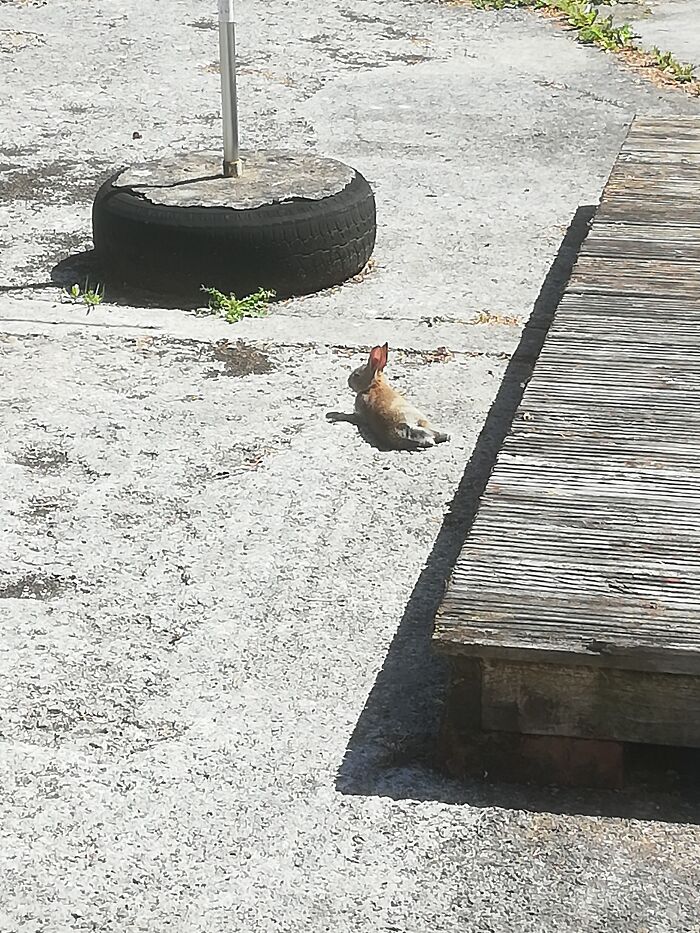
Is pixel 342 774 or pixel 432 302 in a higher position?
pixel 342 774

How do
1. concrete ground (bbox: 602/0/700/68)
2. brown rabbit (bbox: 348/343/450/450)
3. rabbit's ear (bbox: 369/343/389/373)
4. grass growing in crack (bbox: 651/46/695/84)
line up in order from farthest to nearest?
concrete ground (bbox: 602/0/700/68), grass growing in crack (bbox: 651/46/695/84), rabbit's ear (bbox: 369/343/389/373), brown rabbit (bbox: 348/343/450/450)

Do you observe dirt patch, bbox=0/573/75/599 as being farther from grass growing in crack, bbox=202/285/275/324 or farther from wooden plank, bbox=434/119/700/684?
grass growing in crack, bbox=202/285/275/324

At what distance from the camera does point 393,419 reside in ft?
16.2

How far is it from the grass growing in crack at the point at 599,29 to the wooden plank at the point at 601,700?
312 inches

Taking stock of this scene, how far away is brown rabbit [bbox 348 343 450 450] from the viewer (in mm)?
4930

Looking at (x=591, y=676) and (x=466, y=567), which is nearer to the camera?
(x=591, y=676)

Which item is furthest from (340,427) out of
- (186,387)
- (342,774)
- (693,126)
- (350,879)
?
(693,126)

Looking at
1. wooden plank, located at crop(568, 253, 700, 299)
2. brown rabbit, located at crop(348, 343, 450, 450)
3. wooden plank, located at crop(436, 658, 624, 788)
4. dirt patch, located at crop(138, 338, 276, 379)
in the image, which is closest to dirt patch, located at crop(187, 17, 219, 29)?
dirt patch, located at crop(138, 338, 276, 379)

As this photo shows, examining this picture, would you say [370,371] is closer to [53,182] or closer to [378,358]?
[378,358]

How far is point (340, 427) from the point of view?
509 centimetres

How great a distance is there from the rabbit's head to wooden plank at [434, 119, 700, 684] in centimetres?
67

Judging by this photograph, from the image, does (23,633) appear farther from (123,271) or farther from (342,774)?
(123,271)

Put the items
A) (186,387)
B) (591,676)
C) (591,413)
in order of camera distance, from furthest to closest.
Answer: (186,387) → (591,413) → (591,676)

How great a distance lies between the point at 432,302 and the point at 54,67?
203 inches
